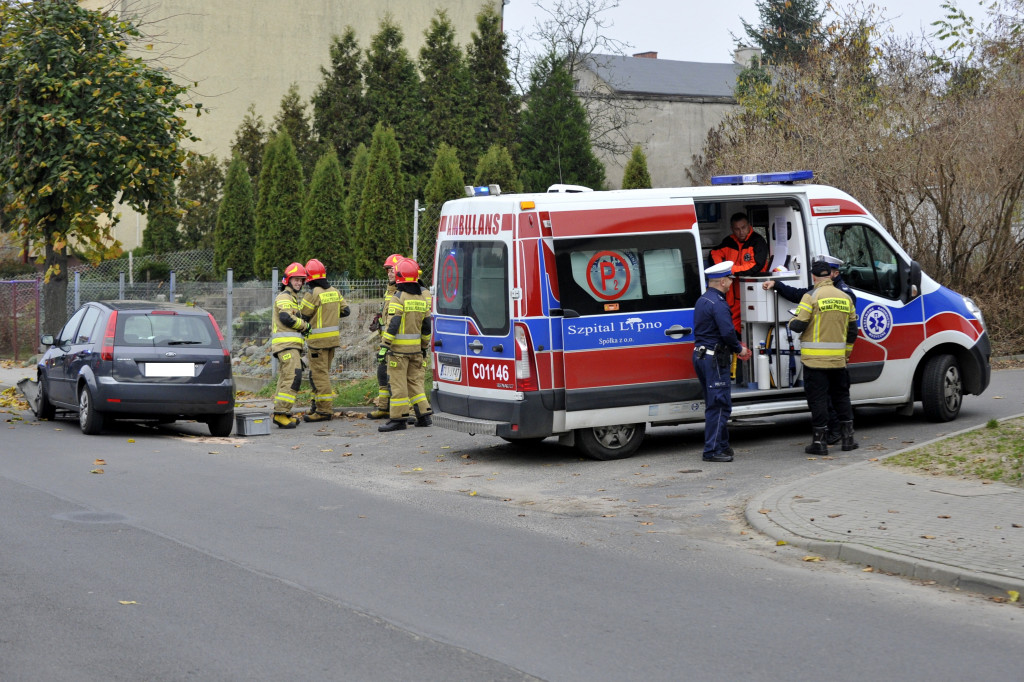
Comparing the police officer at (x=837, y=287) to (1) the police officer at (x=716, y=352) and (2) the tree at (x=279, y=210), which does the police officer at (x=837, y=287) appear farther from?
(2) the tree at (x=279, y=210)

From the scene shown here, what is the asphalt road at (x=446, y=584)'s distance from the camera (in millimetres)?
5309

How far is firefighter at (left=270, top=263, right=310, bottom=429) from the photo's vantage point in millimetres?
14258

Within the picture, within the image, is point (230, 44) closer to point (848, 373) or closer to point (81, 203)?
point (81, 203)

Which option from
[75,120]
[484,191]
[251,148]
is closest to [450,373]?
[484,191]

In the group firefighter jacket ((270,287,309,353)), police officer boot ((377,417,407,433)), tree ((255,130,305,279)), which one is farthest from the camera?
tree ((255,130,305,279))

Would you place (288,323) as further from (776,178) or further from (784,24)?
(784,24)

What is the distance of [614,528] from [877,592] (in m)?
2.24

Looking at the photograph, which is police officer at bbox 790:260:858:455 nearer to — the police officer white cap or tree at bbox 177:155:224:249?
the police officer white cap

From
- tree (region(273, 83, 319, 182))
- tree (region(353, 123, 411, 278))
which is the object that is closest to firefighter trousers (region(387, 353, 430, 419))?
tree (region(353, 123, 411, 278))

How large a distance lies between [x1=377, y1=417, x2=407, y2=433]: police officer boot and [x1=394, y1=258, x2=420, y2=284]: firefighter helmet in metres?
1.66

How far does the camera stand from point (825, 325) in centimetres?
1111

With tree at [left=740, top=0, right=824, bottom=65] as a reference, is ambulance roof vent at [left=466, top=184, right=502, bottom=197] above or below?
below

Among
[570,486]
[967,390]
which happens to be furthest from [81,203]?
[967,390]

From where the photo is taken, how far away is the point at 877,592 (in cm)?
662
